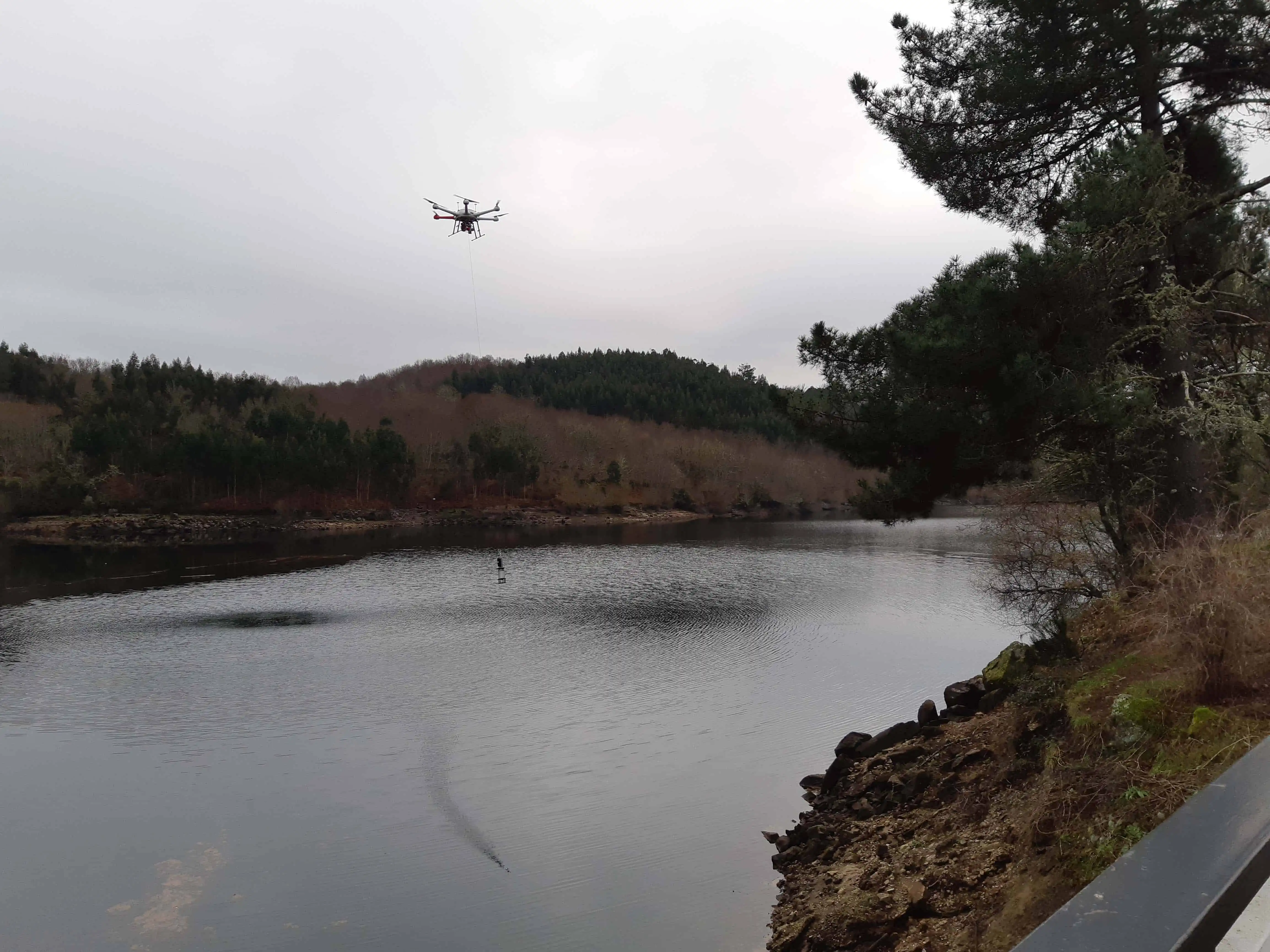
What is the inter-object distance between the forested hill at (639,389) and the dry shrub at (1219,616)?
340ft

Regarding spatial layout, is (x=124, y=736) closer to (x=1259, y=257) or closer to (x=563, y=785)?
(x=563, y=785)

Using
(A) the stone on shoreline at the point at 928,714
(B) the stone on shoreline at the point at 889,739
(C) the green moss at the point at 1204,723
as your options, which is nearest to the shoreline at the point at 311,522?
(A) the stone on shoreline at the point at 928,714

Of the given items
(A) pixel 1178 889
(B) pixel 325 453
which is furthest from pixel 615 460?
(A) pixel 1178 889

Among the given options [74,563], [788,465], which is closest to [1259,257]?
[74,563]

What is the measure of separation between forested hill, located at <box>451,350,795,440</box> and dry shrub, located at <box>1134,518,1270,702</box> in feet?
340

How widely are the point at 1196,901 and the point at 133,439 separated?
82.3m

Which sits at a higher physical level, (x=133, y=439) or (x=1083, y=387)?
(x=133, y=439)

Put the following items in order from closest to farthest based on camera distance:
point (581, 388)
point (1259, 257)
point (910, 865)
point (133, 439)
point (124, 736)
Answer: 1. point (910, 865)
2. point (1259, 257)
3. point (124, 736)
4. point (133, 439)
5. point (581, 388)

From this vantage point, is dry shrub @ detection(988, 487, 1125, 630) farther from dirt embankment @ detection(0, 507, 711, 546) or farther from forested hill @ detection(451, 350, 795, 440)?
forested hill @ detection(451, 350, 795, 440)

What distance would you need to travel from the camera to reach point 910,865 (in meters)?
7.70

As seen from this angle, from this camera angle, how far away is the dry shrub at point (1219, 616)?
18.6 ft

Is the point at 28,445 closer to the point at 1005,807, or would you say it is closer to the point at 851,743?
the point at 851,743

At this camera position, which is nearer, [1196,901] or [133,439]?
[1196,901]

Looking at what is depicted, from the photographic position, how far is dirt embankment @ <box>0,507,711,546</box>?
60.8m
